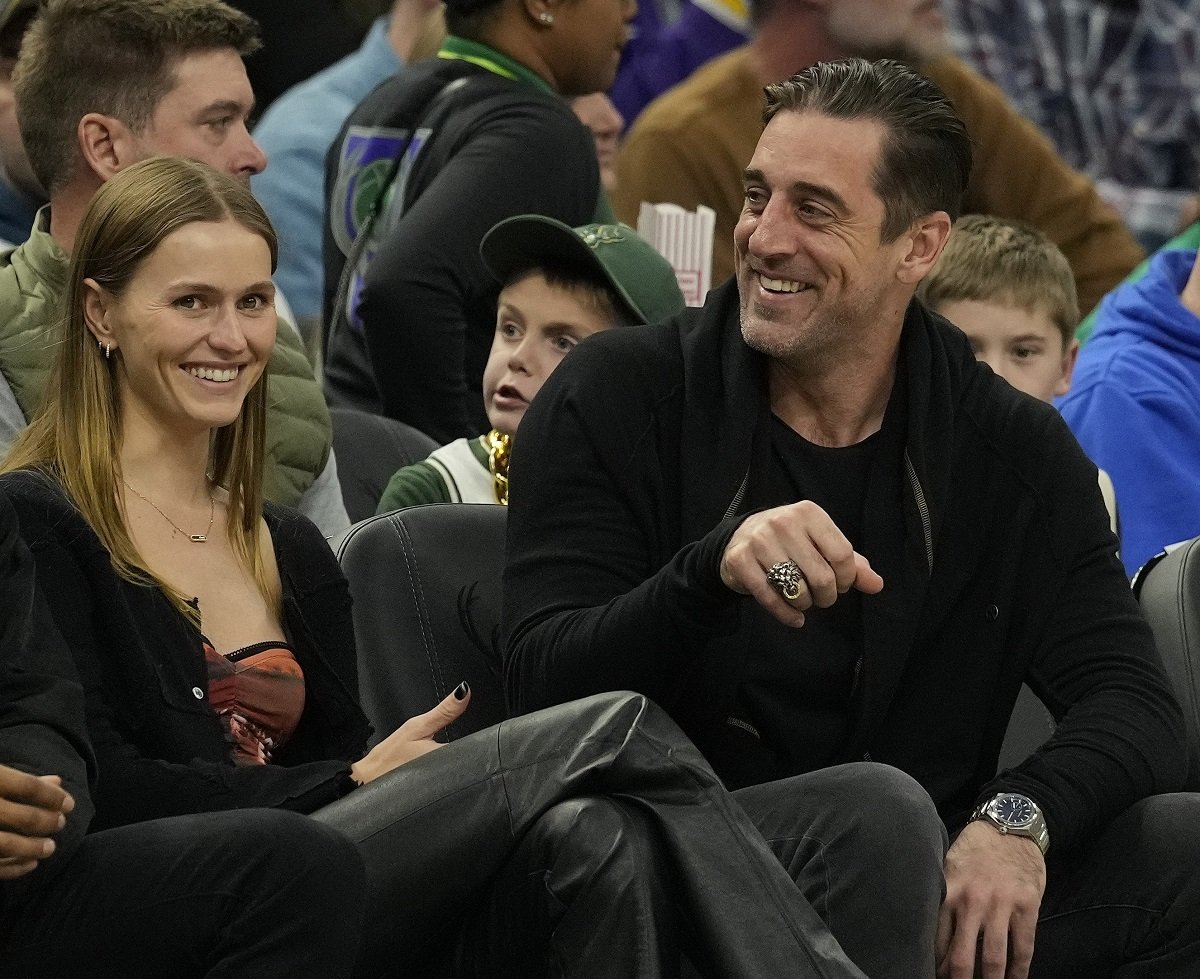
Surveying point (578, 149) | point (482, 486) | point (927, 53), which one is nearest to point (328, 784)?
point (482, 486)

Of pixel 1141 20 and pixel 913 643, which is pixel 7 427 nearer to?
pixel 913 643

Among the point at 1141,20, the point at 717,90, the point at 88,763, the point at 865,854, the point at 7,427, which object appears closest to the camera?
the point at 88,763

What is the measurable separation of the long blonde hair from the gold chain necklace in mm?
743

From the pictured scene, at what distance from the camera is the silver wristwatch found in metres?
2.88

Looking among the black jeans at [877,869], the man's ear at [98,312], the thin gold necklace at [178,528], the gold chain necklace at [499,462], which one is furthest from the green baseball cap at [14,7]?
the black jeans at [877,869]

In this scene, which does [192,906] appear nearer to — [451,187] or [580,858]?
[580,858]

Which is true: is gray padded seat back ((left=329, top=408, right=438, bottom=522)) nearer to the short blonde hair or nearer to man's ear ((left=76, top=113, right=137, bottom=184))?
man's ear ((left=76, top=113, right=137, bottom=184))

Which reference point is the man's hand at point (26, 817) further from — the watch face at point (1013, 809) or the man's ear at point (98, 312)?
the watch face at point (1013, 809)

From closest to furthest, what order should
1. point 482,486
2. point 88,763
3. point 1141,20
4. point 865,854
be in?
1. point 88,763
2. point 865,854
3. point 482,486
4. point 1141,20

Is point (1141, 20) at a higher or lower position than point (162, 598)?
lower

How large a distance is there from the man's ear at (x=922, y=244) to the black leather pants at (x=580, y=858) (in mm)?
923

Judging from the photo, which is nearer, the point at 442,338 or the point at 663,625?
the point at 663,625

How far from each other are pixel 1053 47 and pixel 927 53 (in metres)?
0.99

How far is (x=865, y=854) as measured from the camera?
268 centimetres
